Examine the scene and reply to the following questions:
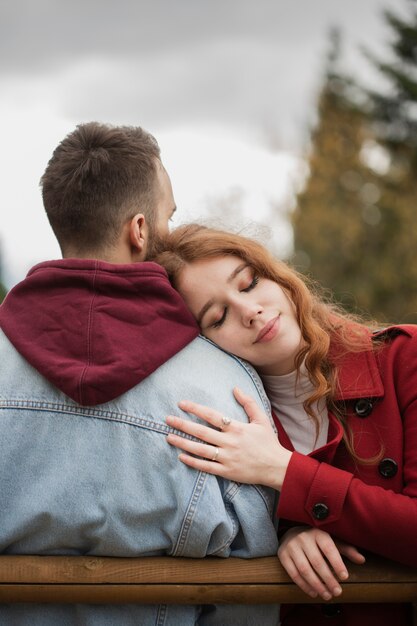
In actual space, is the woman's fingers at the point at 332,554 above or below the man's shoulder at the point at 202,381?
below

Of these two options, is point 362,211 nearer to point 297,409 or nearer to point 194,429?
point 297,409

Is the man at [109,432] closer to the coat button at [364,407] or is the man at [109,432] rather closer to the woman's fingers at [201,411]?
the woman's fingers at [201,411]

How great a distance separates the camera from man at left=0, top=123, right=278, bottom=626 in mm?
2166

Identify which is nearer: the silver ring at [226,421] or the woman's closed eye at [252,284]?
the silver ring at [226,421]

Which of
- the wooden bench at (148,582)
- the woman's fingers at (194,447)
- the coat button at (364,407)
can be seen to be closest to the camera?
the wooden bench at (148,582)

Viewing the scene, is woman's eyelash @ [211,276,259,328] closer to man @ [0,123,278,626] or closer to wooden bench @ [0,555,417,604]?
man @ [0,123,278,626]

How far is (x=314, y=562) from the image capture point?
2.22 metres

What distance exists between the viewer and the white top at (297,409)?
8.91ft

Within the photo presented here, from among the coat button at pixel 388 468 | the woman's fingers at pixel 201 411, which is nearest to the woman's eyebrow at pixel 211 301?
the woman's fingers at pixel 201 411

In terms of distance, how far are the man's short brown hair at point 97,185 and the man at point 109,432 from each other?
0.37 metres

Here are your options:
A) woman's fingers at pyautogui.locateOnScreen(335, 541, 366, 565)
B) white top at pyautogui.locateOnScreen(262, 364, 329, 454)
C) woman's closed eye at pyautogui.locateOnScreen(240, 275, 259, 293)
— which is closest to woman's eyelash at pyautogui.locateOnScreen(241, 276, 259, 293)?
woman's closed eye at pyautogui.locateOnScreen(240, 275, 259, 293)

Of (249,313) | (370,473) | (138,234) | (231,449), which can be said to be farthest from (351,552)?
(138,234)

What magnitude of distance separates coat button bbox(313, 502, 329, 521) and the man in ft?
0.45

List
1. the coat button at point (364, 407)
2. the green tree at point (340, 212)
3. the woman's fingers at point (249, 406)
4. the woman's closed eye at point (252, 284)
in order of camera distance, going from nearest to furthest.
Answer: the woman's fingers at point (249, 406)
the coat button at point (364, 407)
the woman's closed eye at point (252, 284)
the green tree at point (340, 212)
